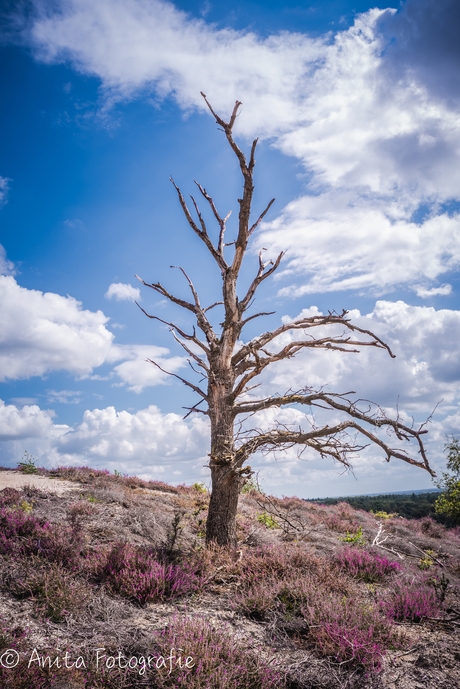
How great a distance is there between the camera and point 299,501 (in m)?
19.0

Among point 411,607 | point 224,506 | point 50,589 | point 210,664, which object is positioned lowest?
point 411,607

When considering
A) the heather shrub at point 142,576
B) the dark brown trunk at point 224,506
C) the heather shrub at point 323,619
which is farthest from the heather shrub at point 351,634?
the dark brown trunk at point 224,506

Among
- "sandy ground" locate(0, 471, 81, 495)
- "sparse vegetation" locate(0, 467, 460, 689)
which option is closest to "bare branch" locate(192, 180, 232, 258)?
"sparse vegetation" locate(0, 467, 460, 689)

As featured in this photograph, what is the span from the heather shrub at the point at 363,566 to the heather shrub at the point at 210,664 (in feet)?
15.5

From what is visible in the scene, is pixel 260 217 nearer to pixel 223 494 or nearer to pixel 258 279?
pixel 258 279

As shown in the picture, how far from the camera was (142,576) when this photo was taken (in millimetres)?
5781

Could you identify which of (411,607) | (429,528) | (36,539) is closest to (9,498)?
(36,539)

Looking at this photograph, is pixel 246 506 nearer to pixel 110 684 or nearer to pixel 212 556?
pixel 212 556

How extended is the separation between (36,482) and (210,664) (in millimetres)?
12603

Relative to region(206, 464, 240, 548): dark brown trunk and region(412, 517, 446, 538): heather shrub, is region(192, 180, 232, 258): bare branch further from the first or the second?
region(412, 517, 446, 538): heather shrub

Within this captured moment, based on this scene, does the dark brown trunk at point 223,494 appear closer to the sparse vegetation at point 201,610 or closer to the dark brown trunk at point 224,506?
the dark brown trunk at point 224,506

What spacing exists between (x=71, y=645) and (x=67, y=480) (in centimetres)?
1175

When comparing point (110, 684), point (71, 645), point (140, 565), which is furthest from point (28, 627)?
point (140, 565)

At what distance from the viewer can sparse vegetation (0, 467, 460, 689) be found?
3.97 meters
